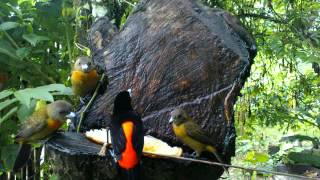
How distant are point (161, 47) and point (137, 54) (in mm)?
143

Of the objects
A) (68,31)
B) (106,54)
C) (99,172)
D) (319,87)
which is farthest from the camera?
(319,87)

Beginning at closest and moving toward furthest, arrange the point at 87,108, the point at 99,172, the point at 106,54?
the point at 99,172, the point at 87,108, the point at 106,54

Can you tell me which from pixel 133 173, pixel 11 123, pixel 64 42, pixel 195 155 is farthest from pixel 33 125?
pixel 64 42

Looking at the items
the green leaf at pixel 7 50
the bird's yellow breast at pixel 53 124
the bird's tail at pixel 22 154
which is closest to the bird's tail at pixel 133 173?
the bird's yellow breast at pixel 53 124

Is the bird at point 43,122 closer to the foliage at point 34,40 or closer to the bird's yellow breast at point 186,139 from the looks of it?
the foliage at point 34,40

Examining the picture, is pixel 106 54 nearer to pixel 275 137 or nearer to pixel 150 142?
pixel 150 142

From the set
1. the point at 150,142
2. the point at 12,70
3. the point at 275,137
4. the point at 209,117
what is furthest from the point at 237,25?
the point at 275,137

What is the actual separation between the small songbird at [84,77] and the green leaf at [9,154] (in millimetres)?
450

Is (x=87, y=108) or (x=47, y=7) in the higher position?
(x=47, y=7)

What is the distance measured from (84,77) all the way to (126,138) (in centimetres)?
81

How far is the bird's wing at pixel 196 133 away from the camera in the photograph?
6.89 feet

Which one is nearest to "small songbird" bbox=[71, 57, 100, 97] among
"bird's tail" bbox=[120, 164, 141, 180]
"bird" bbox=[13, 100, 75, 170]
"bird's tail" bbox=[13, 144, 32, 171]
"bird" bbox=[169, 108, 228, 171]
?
"bird" bbox=[13, 100, 75, 170]

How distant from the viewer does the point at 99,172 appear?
191cm

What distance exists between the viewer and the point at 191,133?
212cm
